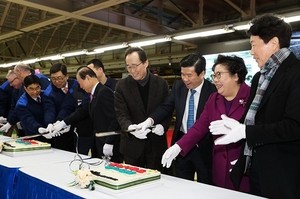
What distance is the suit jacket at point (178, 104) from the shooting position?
7.13 ft

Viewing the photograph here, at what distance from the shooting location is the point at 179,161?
216 cm

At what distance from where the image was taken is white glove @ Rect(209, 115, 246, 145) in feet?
4.72

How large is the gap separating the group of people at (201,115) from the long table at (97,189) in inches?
8.6

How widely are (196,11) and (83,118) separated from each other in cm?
464

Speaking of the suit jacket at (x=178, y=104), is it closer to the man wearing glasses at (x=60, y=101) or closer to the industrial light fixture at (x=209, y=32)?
the man wearing glasses at (x=60, y=101)

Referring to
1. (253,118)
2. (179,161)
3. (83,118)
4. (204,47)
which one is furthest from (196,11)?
(253,118)

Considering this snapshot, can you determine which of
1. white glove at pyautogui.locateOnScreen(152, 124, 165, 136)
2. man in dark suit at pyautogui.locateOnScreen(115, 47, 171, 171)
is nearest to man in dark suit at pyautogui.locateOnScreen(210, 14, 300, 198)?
white glove at pyautogui.locateOnScreen(152, 124, 165, 136)

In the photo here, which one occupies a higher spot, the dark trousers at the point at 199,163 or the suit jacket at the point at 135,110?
the suit jacket at the point at 135,110

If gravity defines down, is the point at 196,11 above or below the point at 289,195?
above

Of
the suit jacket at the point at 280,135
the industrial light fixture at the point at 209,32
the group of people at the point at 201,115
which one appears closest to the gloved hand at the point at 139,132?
the group of people at the point at 201,115

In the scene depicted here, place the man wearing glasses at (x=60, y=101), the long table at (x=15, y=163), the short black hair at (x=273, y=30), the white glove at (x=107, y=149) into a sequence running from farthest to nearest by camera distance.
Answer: the man wearing glasses at (x=60, y=101)
the white glove at (x=107, y=149)
the long table at (x=15, y=163)
the short black hair at (x=273, y=30)

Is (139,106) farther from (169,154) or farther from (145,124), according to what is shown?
(169,154)

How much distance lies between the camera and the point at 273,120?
4.50 feet

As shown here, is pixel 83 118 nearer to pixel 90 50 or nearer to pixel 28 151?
pixel 28 151
